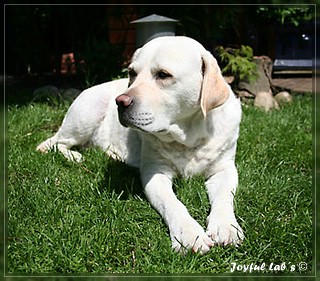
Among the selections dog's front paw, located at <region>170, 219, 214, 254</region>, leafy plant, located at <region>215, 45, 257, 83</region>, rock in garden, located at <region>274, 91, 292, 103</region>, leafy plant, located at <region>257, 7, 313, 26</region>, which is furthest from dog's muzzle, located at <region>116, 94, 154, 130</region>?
leafy plant, located at <region>257, 7, 313, 26</region>

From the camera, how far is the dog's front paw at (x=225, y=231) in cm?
183

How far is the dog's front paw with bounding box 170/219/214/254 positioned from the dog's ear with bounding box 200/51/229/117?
56 cm

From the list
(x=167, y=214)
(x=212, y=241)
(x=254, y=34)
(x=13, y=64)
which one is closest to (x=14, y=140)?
(x=167, y=214)

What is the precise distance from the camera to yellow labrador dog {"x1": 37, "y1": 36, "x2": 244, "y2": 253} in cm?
192

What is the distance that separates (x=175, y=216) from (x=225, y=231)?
8.9 inches

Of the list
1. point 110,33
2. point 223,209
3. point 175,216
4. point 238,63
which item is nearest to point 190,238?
point 175,216

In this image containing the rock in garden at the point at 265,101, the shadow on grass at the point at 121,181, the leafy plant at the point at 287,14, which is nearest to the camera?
the shadow on grass at the point at 121,181

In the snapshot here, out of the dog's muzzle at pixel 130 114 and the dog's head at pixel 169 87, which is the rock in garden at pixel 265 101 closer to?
the dog's head at pixel 169 87

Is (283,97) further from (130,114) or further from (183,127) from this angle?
(130,114)

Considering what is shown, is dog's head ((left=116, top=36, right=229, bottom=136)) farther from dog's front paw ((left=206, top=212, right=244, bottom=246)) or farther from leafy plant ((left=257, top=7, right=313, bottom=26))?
leafy plant ((left=257, top=7, right=313, bottom=26))

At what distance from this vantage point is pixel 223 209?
2.00m

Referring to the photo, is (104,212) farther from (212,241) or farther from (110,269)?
(212,241)

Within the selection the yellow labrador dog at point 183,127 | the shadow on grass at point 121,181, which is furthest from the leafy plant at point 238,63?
the shadow on grass at point 121,181

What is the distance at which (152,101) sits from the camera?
203 centimetres
